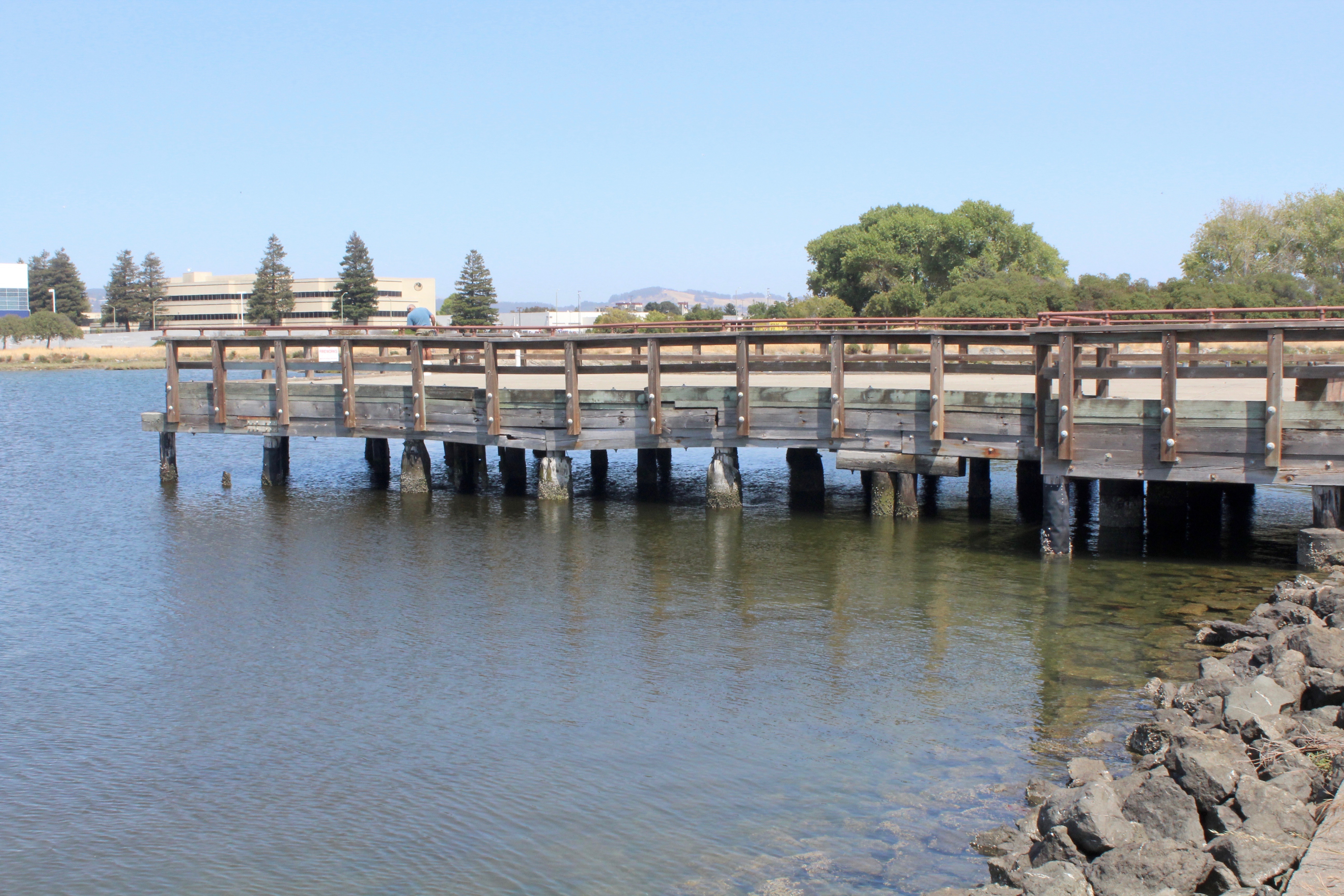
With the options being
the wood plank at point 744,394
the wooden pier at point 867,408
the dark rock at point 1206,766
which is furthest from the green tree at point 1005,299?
the dark rock at point 1206,766

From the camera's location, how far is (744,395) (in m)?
→ 21.2

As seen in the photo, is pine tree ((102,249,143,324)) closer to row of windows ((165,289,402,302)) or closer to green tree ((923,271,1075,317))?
row of windows ((165,289,402,302))

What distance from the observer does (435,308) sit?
18362cm

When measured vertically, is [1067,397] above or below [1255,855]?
above

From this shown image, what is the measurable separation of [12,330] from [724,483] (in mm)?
145328

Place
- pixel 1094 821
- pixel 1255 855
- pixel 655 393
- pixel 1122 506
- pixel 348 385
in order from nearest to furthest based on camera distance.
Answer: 1. pixel 1255 855
2. pixel 1094 821
3. pixel 1122 506
4. pixel 655 393
5. pixel 348 385

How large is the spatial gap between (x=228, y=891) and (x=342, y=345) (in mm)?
17796

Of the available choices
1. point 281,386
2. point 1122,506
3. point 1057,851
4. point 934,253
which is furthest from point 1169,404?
point 934,253

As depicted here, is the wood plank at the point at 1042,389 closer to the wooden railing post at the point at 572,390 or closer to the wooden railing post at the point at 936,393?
the wooden railing post at the point at 936,393

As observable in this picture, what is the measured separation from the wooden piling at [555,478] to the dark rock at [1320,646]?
599 inches

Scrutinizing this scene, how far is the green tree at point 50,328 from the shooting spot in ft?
452

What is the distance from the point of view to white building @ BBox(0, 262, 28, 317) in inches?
6668

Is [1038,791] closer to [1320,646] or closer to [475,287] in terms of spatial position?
[1320,646]

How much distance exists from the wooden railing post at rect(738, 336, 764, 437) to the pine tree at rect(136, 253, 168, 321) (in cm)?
15297
